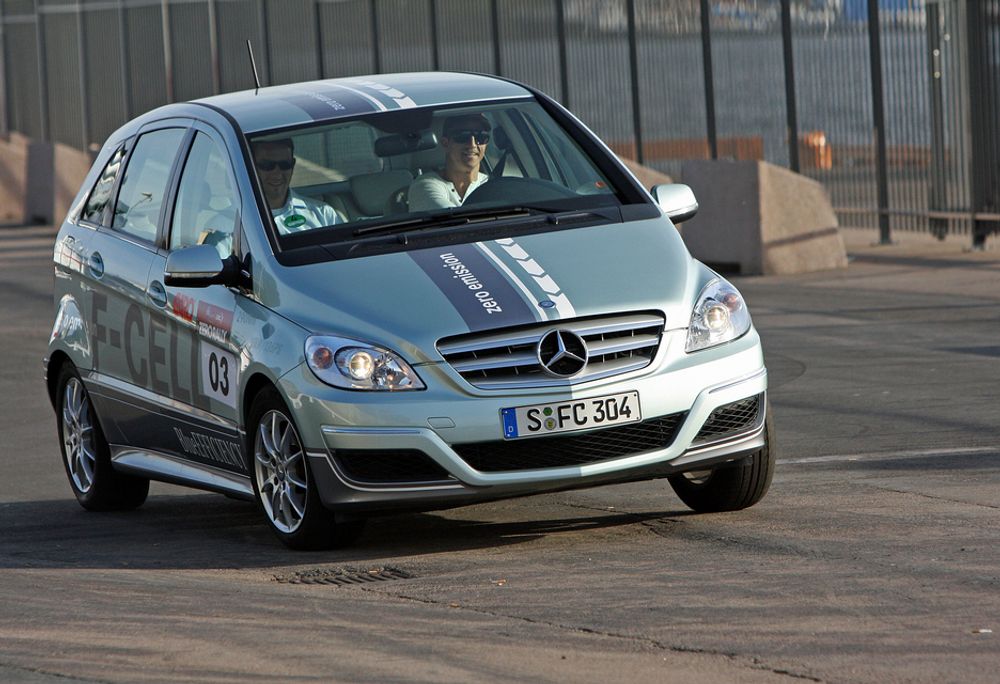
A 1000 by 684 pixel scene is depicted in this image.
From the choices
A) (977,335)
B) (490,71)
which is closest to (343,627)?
(977,335)

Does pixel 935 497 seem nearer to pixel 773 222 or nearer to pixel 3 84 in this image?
pixel 773 222

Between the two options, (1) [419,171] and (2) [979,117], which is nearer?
(1) [419,171]

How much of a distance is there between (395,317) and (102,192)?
9.97ft

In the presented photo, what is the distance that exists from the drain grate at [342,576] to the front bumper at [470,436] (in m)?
0.23

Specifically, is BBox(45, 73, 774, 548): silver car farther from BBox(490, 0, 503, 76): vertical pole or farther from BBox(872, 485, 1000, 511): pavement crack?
BBox(490, 0, 503, 76): vertical pole

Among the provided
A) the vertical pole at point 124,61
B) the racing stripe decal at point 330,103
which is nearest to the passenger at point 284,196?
the racing stripe decal at point 330,103

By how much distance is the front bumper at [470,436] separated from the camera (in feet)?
22.9

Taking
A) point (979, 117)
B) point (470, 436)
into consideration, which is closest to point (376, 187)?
point (470, 436)

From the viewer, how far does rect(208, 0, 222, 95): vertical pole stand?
36.1m

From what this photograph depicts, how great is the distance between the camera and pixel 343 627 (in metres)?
6.08

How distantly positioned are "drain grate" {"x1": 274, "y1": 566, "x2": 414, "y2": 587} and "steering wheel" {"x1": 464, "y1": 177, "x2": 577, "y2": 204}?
1.76 meters

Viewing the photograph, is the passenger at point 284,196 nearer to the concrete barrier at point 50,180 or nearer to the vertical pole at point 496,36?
the vertical pole at point 496,36

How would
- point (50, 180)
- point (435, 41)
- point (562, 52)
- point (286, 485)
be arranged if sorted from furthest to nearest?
point (50, 180) < point (435, 41) < point (562, 52) < point (286, 485)

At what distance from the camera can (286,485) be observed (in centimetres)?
759
